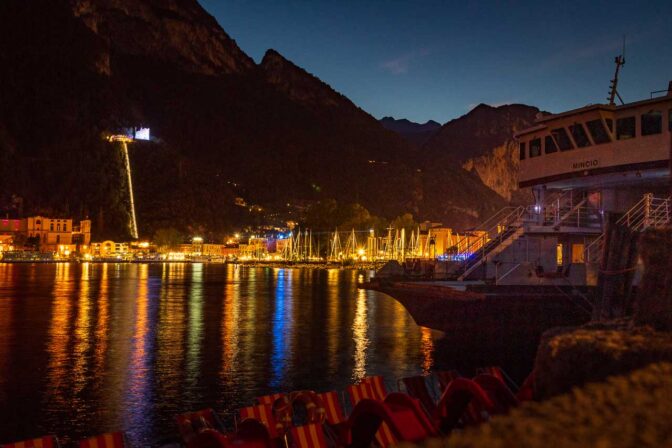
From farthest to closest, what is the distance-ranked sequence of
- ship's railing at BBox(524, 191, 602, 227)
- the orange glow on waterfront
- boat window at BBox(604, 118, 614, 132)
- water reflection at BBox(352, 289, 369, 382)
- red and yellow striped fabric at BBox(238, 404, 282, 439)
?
ship's railing at BBox(524, 191, 602, 227)
boat window at BBox(604, 118, 614, 132)
the orange glow on waterfront
water reflection at BBox(352, 289, 369, 382)
red and yellow striped fabric at BBox(238, 404, 282, 439)

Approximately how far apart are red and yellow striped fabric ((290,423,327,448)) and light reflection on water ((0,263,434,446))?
5884 millimetres

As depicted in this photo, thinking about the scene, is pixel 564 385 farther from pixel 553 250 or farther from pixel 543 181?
pixel 543 181

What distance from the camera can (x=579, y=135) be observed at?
29.6m

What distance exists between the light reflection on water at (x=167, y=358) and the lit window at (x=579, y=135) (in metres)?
11.3

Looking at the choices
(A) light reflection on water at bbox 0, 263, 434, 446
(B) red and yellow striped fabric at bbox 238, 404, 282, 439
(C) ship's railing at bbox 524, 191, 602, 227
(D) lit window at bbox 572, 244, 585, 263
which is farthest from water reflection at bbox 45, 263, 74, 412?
(D) lit window at bbox 572, 244, 585, 263

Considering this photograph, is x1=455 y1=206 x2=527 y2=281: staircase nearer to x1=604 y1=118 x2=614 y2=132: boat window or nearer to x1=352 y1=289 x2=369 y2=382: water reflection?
x1=604 y1=118 x2=614 y2=132: boat window

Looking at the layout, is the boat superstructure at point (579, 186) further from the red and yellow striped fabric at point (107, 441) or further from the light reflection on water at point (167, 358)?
the red and yellow striped fabric at point (107, 441)

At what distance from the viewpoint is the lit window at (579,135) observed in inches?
1150

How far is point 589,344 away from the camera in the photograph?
24.3ft

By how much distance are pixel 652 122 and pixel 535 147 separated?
6.44 meters

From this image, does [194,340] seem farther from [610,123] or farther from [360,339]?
[610,123]

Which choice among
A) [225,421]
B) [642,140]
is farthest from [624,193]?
[225,421]

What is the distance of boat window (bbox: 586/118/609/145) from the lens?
28.3 m

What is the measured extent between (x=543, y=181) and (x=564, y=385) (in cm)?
2590
